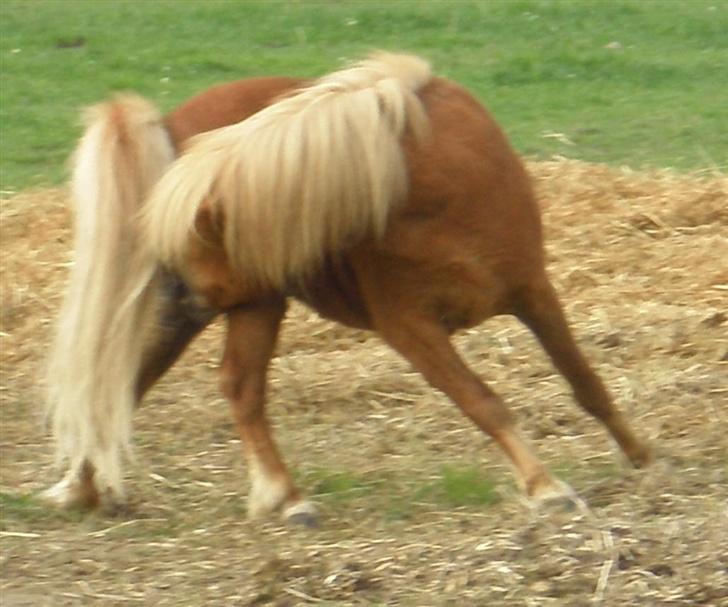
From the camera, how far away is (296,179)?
4.07 metres

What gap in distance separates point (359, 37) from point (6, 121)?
3.54 m

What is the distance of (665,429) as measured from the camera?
505 centimetres

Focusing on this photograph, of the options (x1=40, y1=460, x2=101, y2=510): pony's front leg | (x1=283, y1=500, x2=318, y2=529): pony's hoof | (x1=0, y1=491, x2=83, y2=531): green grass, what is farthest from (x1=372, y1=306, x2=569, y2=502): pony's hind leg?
(x1=0, y1=491, x2=83, y2=531): green grass

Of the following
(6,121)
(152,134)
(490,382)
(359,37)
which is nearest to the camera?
(152,134)

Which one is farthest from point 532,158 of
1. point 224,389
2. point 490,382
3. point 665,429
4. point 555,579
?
point 555,579

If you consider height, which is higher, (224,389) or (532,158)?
(224,389)

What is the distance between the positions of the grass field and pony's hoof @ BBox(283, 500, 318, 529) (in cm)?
4

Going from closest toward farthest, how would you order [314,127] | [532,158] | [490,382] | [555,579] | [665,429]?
[555,579] < [314,127] < [665,429] < [490,382] < [532,158]

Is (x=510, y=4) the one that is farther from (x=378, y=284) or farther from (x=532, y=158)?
(x=378, y=284)

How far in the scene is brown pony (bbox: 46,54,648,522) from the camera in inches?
161

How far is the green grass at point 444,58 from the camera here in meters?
10.0

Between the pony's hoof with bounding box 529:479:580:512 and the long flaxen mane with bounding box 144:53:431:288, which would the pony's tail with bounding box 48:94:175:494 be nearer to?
the long flaxen mane with bounding box 144:53:431:288

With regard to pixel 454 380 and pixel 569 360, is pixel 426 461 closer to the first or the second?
pixel 569 360

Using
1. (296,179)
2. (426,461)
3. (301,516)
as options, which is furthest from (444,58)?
(296,179)
